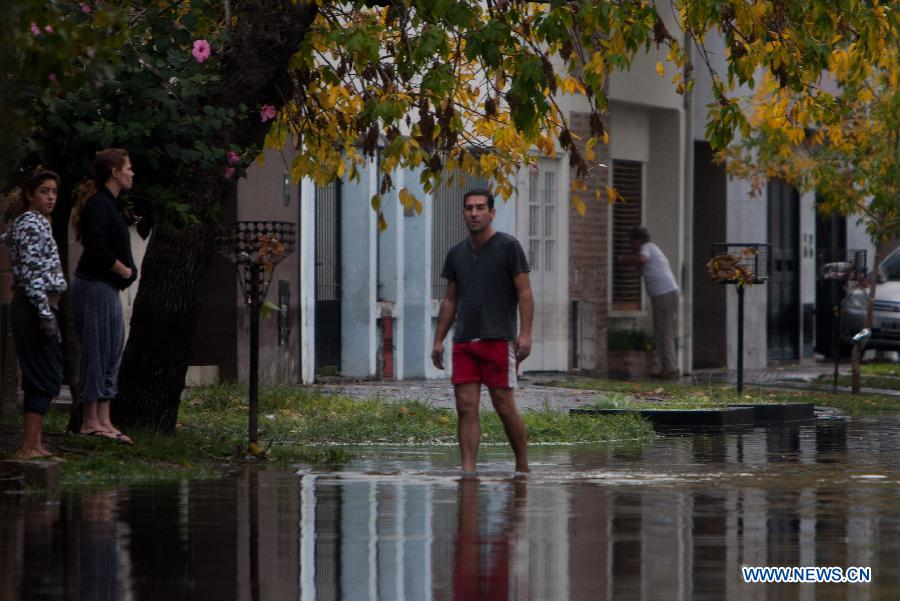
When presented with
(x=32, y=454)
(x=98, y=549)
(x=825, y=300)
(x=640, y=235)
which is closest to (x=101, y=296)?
(x=32, y=454)

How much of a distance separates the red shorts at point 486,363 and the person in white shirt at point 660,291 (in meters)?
14.6

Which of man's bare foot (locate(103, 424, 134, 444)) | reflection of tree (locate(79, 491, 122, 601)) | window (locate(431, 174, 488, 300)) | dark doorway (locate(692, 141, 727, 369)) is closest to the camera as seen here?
reflection of tree (locate(79, 491, 122, 601))

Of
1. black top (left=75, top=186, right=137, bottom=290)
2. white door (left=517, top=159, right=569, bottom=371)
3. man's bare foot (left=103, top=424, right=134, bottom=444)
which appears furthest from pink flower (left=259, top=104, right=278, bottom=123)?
white door (left=517, top=159, right=569, bottom=371)

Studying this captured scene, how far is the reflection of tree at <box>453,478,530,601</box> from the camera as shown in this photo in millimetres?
8023

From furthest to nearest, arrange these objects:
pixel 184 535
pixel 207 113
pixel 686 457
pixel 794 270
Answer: pixel 794 270 → pixel 686 457 → pixel 207 113 → pixel 184 535

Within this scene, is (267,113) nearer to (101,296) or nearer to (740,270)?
(101,296)

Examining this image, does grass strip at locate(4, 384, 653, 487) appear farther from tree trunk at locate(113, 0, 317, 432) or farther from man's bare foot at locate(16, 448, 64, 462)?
tree trunk at locate(113, 0, 317, 432)

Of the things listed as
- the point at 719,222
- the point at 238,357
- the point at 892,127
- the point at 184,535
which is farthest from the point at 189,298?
the point at 719,222

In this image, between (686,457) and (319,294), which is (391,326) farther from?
(686,457)

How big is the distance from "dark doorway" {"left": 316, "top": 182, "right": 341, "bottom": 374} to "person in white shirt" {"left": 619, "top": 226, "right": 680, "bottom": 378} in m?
5.27

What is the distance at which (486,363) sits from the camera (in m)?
13.3

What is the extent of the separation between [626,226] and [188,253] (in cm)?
1700

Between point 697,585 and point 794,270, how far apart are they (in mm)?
27830

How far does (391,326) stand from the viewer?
80.9 ft
